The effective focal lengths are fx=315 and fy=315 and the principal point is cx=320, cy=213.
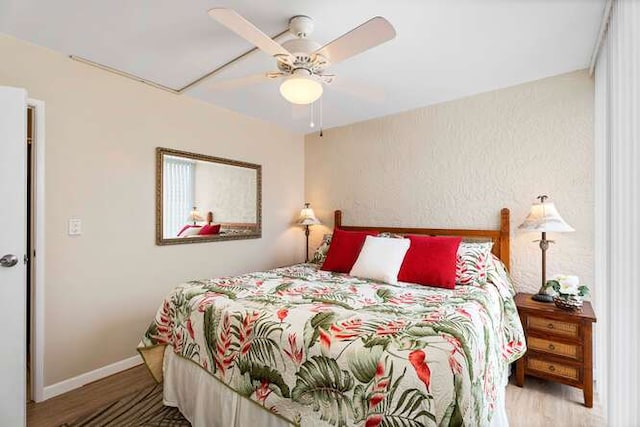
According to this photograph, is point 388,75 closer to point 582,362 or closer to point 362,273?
point 362,273

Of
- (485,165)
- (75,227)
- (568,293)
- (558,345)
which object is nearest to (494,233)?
(485,165)

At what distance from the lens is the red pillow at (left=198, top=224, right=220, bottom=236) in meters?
3.20

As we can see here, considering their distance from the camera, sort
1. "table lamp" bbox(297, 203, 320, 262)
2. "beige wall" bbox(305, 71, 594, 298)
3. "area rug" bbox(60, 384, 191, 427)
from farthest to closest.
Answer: "table lamp" bbox(297, 203, 320, 262) < "beige wall" bbox(305, 71, 594, 298) < "area rug" bbox(60, 384, 191, 427)

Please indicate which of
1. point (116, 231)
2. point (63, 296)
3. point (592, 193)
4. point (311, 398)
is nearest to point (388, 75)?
point (592, 193)

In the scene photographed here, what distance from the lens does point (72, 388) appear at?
2305mm

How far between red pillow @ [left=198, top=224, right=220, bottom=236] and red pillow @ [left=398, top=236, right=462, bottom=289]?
1939 mm

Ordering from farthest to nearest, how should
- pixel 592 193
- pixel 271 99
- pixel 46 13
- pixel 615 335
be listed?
pixel 271 99, pixel 592 193, pixel 46 13, pixel 615 335

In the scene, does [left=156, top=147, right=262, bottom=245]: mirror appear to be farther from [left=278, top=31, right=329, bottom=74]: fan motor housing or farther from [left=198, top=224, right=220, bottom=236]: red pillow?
[left=278, top=31, right=329, bottom=74]: fan motor housing

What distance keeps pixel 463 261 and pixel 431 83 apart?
1.53m

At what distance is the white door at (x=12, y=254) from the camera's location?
1766mm

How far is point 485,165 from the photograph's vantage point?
115 inches

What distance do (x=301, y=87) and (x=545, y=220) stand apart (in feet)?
6.67

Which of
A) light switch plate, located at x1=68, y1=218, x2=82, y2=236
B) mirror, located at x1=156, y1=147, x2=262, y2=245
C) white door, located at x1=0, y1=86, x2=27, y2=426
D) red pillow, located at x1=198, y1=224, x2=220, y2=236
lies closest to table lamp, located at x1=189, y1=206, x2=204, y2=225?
mirror, located at x1=156, y1=147, x2=262, y2=245

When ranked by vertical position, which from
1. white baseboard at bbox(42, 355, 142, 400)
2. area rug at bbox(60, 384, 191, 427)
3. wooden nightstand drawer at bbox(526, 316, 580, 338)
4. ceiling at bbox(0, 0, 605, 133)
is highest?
ceiling at bbox(0, 0, 605, 133)
